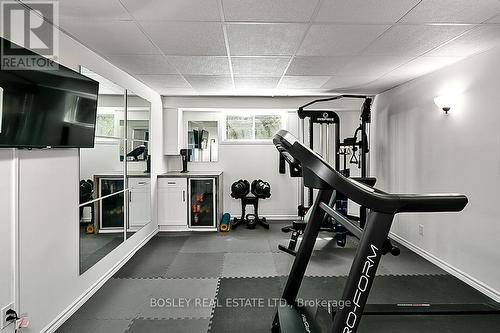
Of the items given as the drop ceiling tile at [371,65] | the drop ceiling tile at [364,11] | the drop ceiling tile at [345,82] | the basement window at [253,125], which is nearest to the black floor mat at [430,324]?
the drop ceiling tile at [364,11]

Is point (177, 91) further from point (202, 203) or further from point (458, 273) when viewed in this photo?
point (458, 273)

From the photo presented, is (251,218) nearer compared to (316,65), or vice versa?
(316,65)

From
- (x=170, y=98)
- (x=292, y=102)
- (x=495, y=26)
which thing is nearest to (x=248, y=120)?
(x=292, y=102)

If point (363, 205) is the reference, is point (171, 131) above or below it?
above

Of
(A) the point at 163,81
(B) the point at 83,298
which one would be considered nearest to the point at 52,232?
(B) the point at 83,298

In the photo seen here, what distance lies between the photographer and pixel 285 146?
1.62 meters

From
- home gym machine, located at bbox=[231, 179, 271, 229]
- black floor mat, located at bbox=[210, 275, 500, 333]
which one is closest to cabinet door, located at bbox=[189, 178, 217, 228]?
home gym machine, located at bbox=[231, 179, 271, 229]

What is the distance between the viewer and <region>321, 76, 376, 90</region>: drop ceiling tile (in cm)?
406

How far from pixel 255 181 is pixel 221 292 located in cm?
295

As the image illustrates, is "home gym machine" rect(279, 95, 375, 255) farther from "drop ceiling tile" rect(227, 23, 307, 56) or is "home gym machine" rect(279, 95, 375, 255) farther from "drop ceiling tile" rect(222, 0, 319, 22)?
"drop ceiling tile" rect(222, 0, 319, 22)

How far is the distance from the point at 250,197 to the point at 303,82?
2.42 m

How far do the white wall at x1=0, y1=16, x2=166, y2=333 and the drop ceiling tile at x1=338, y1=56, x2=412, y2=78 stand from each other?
9.36ft

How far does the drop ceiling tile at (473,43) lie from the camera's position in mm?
2441

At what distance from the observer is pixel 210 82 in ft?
14.0
